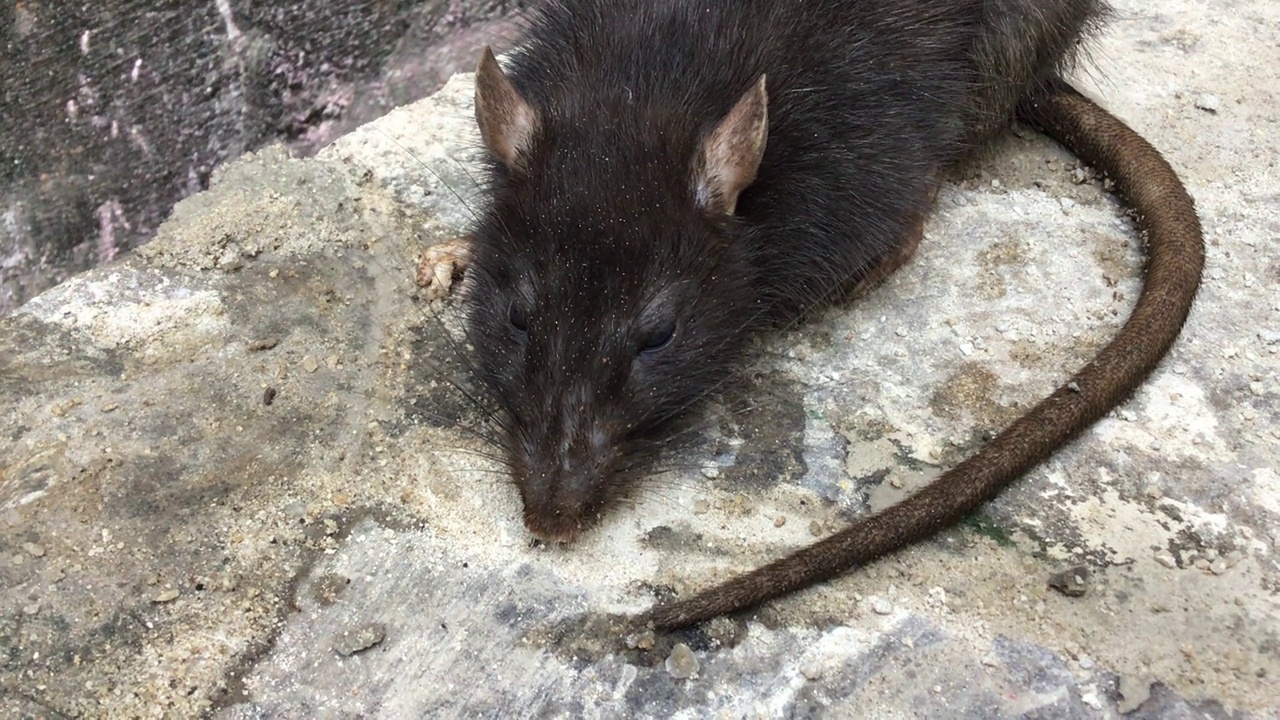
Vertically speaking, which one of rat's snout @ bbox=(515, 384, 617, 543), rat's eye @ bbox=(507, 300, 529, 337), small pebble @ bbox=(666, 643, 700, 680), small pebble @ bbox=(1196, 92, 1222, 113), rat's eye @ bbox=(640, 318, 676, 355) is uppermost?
rat's eye @ bbox=(507, 300, 529, 337)

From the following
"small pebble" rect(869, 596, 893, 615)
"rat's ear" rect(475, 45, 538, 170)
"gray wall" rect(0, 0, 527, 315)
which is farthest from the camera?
"gray wall" rect(0, 0, 527, 315)

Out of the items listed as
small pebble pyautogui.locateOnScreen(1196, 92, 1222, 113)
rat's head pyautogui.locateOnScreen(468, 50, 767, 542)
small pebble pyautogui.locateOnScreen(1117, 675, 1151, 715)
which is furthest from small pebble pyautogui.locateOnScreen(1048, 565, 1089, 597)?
small pebble pyautogui.locateOnScreen(1196, 92, 1222, 113)

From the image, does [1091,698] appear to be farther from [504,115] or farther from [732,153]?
[504,115]

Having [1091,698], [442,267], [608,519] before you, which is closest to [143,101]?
[442,267]

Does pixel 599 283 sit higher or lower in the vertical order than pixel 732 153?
lower

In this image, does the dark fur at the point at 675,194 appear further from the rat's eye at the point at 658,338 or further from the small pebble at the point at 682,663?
the small pebble at the point at 682,663

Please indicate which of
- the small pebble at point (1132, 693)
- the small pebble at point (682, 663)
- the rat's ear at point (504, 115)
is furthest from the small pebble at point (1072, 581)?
the rat's ear at point (504, 115)

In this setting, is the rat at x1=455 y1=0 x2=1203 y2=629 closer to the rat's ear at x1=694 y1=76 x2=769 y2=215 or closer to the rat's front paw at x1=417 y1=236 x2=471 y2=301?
the rat's ear at x1=694 y1=76 x2=769 y2=215
